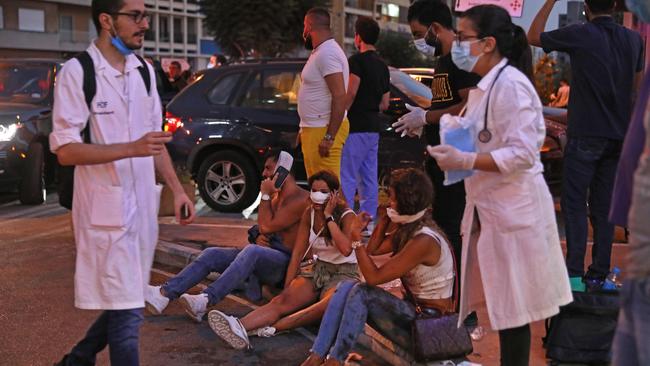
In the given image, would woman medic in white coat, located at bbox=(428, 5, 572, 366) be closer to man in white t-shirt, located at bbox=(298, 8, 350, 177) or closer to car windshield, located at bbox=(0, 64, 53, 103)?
man in white t-shirt, located at bbox=(298, 8, 350, 177)

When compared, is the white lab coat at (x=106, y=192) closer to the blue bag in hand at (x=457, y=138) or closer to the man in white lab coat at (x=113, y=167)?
the man in white lab coat at (x=113, y=167)

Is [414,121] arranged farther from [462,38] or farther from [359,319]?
[462,38]

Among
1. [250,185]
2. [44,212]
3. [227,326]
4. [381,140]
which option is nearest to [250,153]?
[250,185]

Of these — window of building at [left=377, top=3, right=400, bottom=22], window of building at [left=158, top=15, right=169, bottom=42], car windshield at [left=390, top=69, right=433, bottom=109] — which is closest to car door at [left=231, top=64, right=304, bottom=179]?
car windshield at [left=390, top=69, right=433, bottom=109]

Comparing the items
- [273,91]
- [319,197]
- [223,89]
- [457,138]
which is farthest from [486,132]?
[223,89]

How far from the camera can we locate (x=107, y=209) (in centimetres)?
412

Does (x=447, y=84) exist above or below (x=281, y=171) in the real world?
above

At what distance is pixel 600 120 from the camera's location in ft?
19.4

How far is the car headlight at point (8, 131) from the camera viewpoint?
11.6m

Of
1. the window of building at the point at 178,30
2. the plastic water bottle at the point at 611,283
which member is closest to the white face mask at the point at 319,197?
the plastic water bottle at the point at 611,283

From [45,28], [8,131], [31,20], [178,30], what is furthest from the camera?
[178,30]

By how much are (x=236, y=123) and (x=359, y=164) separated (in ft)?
10.3

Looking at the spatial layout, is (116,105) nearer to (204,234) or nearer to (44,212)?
(204,234)

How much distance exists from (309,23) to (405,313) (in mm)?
3273
